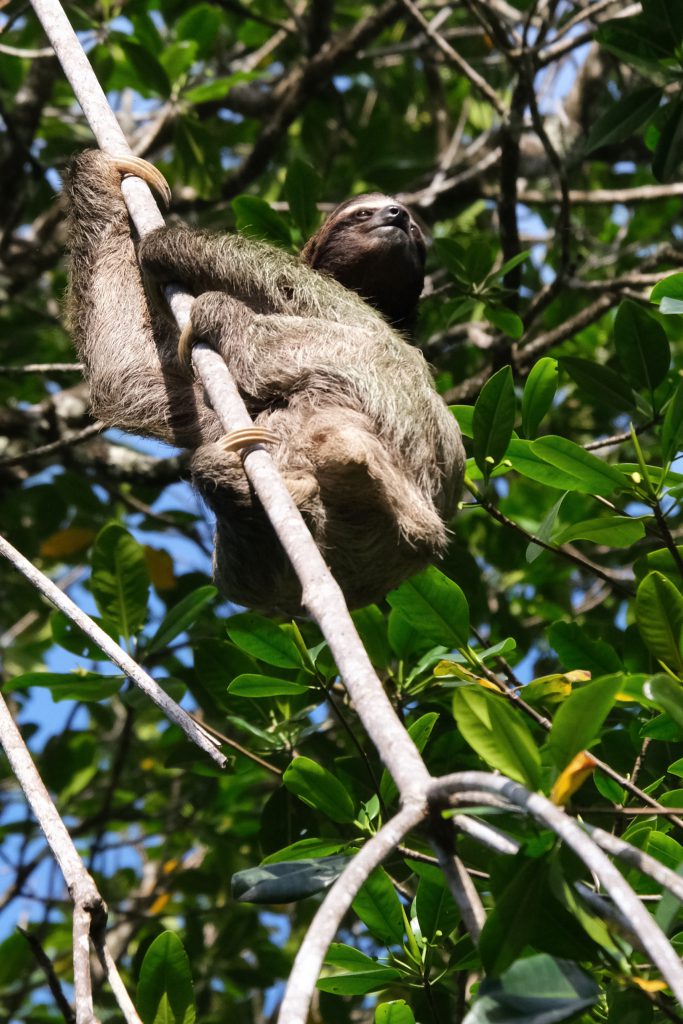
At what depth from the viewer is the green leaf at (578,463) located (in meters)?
4.00

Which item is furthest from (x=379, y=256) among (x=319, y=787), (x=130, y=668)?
(x=130, y=668)

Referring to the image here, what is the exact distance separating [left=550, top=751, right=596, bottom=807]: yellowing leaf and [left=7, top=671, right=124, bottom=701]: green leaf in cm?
290

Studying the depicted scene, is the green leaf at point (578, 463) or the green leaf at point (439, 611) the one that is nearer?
the green leaf at point (578, 463)

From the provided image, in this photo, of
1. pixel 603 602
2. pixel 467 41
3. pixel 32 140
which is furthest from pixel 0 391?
pixel 467 41

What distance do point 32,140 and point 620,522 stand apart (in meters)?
5.95

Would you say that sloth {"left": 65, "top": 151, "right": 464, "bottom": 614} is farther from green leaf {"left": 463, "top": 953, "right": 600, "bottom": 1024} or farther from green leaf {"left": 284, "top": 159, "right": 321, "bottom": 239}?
green leaf {"left": 463, "top": 953, "right": 600, "bottom": 1024}

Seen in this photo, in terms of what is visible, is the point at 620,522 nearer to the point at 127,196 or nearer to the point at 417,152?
the point at 127,196

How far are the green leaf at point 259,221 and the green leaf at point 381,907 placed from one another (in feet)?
12.8

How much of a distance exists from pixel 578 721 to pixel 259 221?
4.65 m

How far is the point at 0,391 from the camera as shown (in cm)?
767

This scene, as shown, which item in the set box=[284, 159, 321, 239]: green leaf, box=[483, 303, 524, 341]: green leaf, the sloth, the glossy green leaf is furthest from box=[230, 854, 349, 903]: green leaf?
box=[284, 159, 321, 239]: green leaf

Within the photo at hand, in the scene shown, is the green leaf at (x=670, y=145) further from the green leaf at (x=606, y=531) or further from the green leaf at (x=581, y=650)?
the green leaf at (x=581, y=650)

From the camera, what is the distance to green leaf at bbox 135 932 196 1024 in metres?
3.44

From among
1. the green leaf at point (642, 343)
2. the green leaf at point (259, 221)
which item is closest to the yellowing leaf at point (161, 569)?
the green leaf at point (259, 221)
